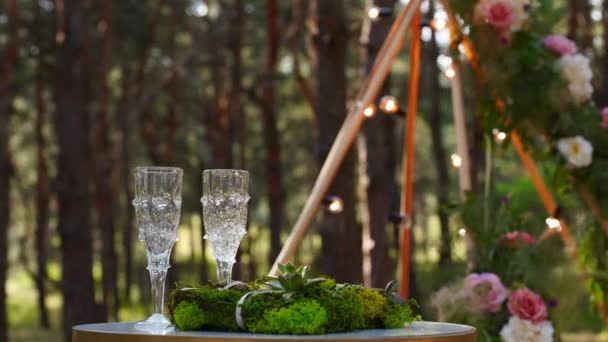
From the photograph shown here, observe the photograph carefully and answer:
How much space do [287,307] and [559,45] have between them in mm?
3575

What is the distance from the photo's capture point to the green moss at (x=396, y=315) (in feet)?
10.0

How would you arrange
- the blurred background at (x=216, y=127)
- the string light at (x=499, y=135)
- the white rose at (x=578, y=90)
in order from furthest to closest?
the blurred background at (x=216, y=127) → the string light at (x=499, y=135) → the white rose at (x=578, y=90)

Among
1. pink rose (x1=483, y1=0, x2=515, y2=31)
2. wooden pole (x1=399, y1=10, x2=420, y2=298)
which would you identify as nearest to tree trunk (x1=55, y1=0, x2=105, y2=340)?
wooden pole (x1=399, y1=10, x2=420, y2=298)

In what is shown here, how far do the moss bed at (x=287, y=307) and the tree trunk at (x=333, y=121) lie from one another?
6741 millimetres

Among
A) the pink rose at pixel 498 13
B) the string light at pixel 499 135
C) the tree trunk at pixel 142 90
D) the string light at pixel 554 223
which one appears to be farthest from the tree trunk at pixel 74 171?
the tree trunk at pixel 142 90

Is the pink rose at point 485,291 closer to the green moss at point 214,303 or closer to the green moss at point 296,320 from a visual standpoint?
the green moss at point 214,303

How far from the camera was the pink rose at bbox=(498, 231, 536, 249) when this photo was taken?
632cm

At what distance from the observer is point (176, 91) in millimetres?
21703

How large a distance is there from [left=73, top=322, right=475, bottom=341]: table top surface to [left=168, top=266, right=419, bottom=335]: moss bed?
0.14 feet

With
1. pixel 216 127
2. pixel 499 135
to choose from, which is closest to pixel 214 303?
pixel 499 135

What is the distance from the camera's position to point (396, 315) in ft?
10.0

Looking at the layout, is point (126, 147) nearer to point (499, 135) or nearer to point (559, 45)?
point (499, 135)

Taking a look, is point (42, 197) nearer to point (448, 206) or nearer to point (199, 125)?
point (199, 125)

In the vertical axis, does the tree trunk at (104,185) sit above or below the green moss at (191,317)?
above
